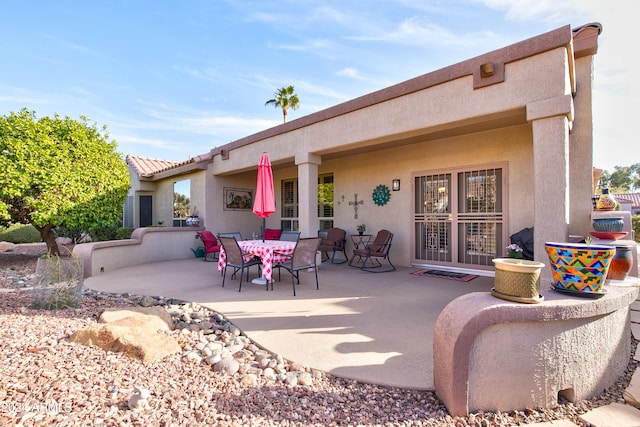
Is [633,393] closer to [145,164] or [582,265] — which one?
[582,265]

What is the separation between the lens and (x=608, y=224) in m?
3.58

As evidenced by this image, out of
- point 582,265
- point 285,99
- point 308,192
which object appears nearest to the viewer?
point 582,265

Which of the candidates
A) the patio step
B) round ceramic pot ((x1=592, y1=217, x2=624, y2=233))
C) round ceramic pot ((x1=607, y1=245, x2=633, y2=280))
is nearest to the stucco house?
round ceramic pot ((x1=592, y1=217, x2=624, y2=233))

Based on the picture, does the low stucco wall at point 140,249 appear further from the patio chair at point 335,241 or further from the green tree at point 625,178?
the green tree at point 625,178

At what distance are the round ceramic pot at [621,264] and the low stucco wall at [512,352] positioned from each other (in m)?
0.89

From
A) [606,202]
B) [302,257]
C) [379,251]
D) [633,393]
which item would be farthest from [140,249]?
[606,202]

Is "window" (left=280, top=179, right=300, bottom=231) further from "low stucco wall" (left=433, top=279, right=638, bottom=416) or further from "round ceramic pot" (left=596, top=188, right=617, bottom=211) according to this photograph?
"low stucco wall" (left=433, top=279, right=638, bottom=416)

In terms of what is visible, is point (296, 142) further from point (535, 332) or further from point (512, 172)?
point (535, 332)

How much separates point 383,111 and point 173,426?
5573 mm

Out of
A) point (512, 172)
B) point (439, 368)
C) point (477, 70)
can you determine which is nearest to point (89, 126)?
point (477, 70)

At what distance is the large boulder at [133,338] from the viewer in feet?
9.08

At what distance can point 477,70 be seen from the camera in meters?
4.60

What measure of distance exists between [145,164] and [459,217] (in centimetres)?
1354

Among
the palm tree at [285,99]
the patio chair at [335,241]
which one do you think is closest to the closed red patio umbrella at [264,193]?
the patio chair at [335,241]
